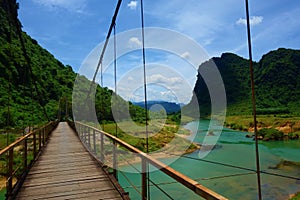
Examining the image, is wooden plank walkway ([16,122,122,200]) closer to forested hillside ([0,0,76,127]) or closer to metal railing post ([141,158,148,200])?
metal railing post ([141,158,148,200])

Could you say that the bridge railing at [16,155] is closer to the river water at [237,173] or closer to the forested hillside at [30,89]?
→ the river water at [237,173]

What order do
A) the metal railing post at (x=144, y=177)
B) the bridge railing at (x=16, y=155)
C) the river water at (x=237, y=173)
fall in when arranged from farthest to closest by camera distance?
the river water at (x=237, y=173), the bridge railing at (x=16, y=155), the metal railing post at (x=144, y=177)

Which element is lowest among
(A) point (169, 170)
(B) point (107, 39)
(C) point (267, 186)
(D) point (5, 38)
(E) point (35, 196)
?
(C) point (267, 186)

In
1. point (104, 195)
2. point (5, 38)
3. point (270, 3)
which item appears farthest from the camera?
point (5, 38)

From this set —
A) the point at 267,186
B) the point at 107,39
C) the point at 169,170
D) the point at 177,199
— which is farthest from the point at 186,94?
the point at 267,186

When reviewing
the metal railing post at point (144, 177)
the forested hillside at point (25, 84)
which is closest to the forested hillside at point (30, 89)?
the forested hillside at point (25, 84)

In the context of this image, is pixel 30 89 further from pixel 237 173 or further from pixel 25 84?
pixel 237 173

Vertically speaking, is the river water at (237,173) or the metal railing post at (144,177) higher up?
the metal railing post at (144,177)

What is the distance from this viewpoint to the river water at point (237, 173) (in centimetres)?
1508

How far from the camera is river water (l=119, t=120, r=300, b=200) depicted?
15.1m

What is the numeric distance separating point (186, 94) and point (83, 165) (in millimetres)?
4617

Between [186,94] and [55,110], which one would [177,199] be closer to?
[186,94]

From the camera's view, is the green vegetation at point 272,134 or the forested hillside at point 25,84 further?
the green vegetation at point 272,134

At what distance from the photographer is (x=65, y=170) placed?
3887 millimetres
